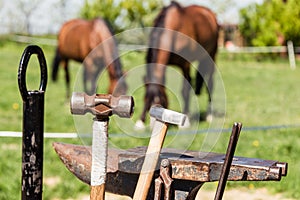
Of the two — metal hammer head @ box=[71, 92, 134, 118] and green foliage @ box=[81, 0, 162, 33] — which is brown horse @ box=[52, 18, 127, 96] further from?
green foliage @ box=[81, 0, 162, 33]

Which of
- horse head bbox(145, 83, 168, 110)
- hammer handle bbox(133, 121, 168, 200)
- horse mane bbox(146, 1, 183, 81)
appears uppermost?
horse mane bbox(146, 1, 183, 81)

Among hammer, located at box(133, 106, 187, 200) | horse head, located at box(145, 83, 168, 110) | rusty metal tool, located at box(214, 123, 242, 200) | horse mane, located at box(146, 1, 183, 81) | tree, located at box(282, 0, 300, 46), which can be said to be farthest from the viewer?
tree, located at box(282, 0, 300, 46)

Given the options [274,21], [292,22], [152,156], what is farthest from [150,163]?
[274,21]

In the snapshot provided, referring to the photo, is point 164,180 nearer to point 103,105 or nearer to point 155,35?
point 103,105

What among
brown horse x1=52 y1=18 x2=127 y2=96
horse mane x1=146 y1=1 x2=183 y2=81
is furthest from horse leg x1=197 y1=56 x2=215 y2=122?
brown horse x1=52 y1=18 x2=127 y2=96

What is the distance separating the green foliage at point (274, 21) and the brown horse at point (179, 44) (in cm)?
1351

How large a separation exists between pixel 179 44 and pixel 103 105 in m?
5.24

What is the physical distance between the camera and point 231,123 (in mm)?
7625

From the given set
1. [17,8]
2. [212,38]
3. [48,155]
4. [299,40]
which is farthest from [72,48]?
[17,8]

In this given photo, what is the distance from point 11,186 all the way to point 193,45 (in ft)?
12.9

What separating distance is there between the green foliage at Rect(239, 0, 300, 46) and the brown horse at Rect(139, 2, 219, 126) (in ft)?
44.3

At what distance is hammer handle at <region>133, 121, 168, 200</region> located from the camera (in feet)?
7.02

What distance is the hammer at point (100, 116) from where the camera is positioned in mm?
2062

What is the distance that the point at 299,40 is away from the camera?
2181 centimetres
